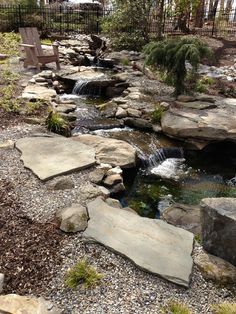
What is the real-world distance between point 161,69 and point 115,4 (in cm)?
562

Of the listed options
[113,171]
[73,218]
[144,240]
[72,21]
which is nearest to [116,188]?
[113,171]

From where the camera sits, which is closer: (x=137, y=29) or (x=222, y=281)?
(x=222, y=281)

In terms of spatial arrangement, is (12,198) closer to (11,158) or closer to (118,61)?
(11,158)

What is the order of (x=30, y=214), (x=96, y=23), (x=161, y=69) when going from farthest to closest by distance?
1. (x=96, y=23)
2. (x=161, y=69)
3. (x=30, y=214)

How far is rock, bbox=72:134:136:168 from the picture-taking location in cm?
443

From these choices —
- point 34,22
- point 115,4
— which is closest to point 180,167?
point 115,4

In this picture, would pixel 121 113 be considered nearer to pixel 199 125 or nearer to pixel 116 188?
pixel 199 125

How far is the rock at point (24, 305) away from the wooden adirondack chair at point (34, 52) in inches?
270

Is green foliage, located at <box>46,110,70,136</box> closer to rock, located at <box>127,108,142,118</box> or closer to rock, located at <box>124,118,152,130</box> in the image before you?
rock, located at <box>124,118,152,130</box>

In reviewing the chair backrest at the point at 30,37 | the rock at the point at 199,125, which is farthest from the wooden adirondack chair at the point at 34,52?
the rock at the point at 199,125

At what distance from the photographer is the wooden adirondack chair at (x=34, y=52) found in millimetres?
8195

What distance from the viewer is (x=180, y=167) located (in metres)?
5.27

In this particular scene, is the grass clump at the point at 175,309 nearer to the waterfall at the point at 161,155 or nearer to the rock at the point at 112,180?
the rock at the point at 112,180

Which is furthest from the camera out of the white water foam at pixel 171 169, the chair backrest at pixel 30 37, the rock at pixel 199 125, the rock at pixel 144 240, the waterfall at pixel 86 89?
the chair backrest at pixel 30 37
